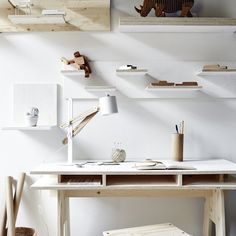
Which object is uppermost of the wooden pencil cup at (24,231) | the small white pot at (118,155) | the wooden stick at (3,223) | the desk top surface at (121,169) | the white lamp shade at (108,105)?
the white lamp shade at (108,105)

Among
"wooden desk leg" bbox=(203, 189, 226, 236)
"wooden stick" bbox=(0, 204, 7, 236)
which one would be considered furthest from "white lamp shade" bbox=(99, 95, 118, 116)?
"wooden stick" bbox=(0, 204, 7, 236)

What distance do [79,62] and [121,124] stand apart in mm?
590

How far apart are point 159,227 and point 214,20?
1.55 m

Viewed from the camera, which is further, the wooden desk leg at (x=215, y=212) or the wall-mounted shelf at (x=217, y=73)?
the wall-mounted shelf at (x=217, y=73)

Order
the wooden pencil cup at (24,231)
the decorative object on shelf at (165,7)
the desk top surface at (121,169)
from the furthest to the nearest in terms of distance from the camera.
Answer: the wooden pencil cup at (24,231) → the decorative object on shelf at (165,7) → the desk top surface at (121,169)

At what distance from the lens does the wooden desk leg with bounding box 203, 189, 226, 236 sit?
248 cm

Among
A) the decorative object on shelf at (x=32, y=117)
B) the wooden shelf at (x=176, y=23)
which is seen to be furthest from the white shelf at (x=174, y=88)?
the decorative object on shelf at (x=32, y=117)

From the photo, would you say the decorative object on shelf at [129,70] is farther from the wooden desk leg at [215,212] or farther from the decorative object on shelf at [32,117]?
the wooden desk leg at [215,212]

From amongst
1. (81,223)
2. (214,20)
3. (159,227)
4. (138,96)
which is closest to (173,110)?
(138,96)

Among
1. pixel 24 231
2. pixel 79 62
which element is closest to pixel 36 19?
pixel 79 62

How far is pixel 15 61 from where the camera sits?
2.95m

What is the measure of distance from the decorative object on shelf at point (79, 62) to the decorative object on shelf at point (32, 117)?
1.46ft

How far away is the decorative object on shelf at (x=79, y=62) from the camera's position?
2.84 meters

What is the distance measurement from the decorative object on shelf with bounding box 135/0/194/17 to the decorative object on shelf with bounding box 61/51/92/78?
0.56m
